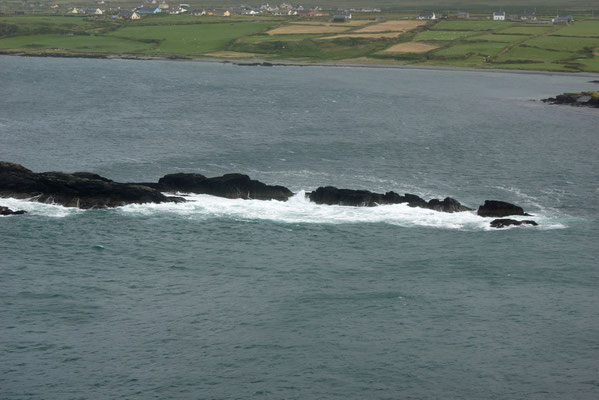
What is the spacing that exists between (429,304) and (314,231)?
1833cm

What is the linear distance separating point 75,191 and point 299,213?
23.0 metres

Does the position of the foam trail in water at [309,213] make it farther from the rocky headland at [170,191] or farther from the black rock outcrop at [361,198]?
the rocky headland at [170,191]

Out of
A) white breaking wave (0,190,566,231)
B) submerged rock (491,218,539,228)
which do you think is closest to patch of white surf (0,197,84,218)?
white breaking wave (0,190,566,231)

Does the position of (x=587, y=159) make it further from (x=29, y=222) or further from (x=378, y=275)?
(x=29, y=222)

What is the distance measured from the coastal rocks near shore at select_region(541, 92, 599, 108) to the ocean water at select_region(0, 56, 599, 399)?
129ft

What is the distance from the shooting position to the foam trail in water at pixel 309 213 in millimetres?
72812

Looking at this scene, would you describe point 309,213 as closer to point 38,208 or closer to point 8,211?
point 38,208

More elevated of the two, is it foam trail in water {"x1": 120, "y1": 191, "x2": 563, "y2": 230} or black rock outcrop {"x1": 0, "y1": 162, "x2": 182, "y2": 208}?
black rock outcrop {"x1": 0, "y1": 162, "x2": 182, "y2": 208}

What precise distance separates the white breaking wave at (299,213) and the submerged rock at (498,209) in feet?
2.97

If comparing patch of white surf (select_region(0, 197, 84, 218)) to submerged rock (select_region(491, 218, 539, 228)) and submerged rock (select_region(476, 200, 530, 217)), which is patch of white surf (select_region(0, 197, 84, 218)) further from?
submerged rock (select_region(491, 218, 539, 228))

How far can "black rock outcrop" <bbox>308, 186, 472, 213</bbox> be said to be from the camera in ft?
253

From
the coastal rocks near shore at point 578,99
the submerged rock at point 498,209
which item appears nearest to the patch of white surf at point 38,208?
the submerged rock at point 498,209

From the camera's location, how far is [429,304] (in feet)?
177

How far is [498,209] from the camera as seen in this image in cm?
7506
